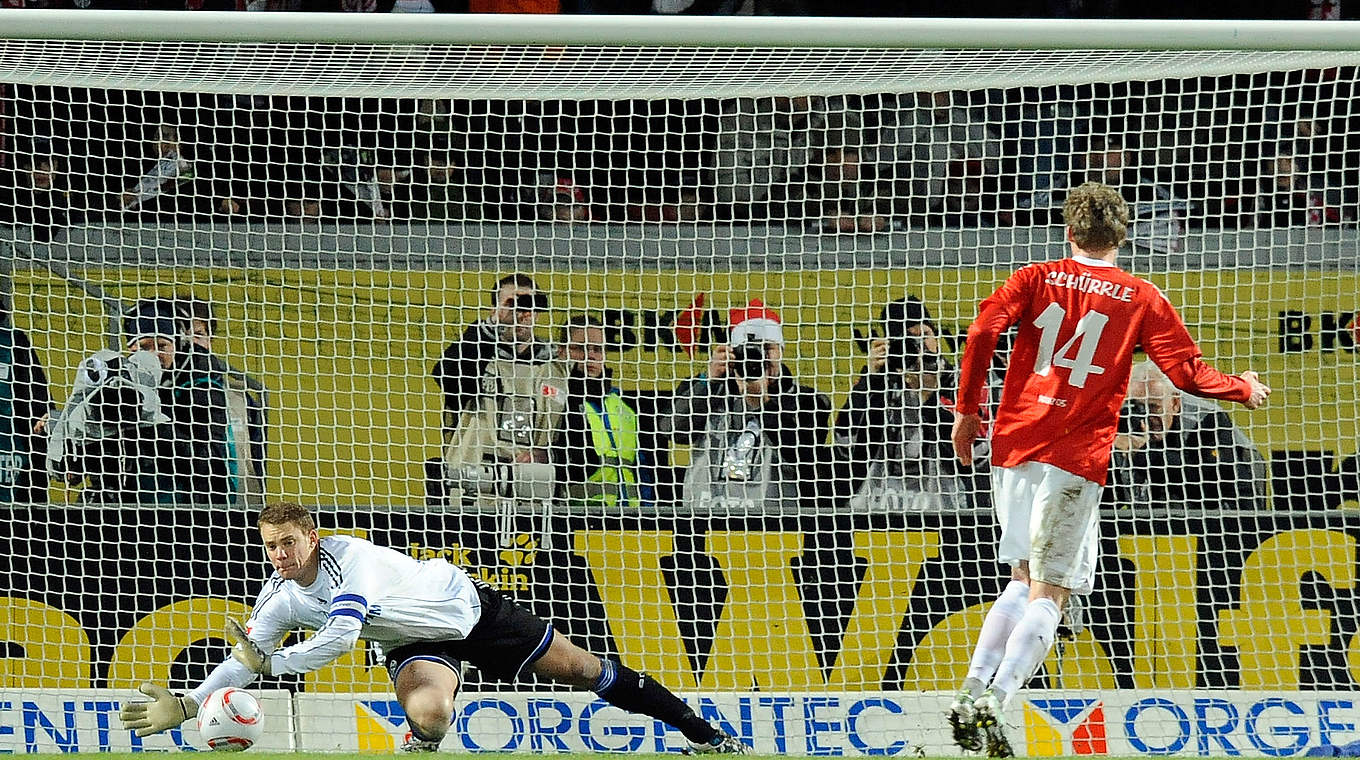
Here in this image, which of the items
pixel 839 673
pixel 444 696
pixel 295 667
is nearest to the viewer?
pixel 295 667

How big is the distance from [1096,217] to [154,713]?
3053 millimetres

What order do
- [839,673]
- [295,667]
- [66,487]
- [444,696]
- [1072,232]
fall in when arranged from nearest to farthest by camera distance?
[1072,232] < [295,667] < [444,696] < [66,487] < [839,673]

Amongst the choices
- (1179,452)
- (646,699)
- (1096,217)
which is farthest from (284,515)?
(1179,452)

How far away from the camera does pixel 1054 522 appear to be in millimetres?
4211

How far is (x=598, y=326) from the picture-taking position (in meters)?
6.37

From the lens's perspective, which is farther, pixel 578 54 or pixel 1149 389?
pixel 1149 389

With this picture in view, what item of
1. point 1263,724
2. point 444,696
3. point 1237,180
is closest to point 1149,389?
point 1237,180

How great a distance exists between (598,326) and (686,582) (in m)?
1.13

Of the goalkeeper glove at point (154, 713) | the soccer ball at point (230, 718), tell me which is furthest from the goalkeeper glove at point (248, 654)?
the goalkeeper glove at point (154, 713)

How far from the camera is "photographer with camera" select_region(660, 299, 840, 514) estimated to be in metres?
6.12

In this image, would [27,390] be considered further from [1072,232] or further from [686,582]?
[1072,232]

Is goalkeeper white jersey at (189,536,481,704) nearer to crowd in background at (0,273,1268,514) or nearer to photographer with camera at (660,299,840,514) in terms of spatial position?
crowd in background at (0,273,1268,514)

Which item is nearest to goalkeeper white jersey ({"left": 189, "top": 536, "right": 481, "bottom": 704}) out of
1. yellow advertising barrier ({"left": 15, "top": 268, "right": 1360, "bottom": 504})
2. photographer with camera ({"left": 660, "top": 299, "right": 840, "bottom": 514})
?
yellow advertising barrier ({"left": 15, "top": 268, "right": 1360, "bottom": 504})

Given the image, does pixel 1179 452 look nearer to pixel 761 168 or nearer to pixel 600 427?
pixel 761 168
